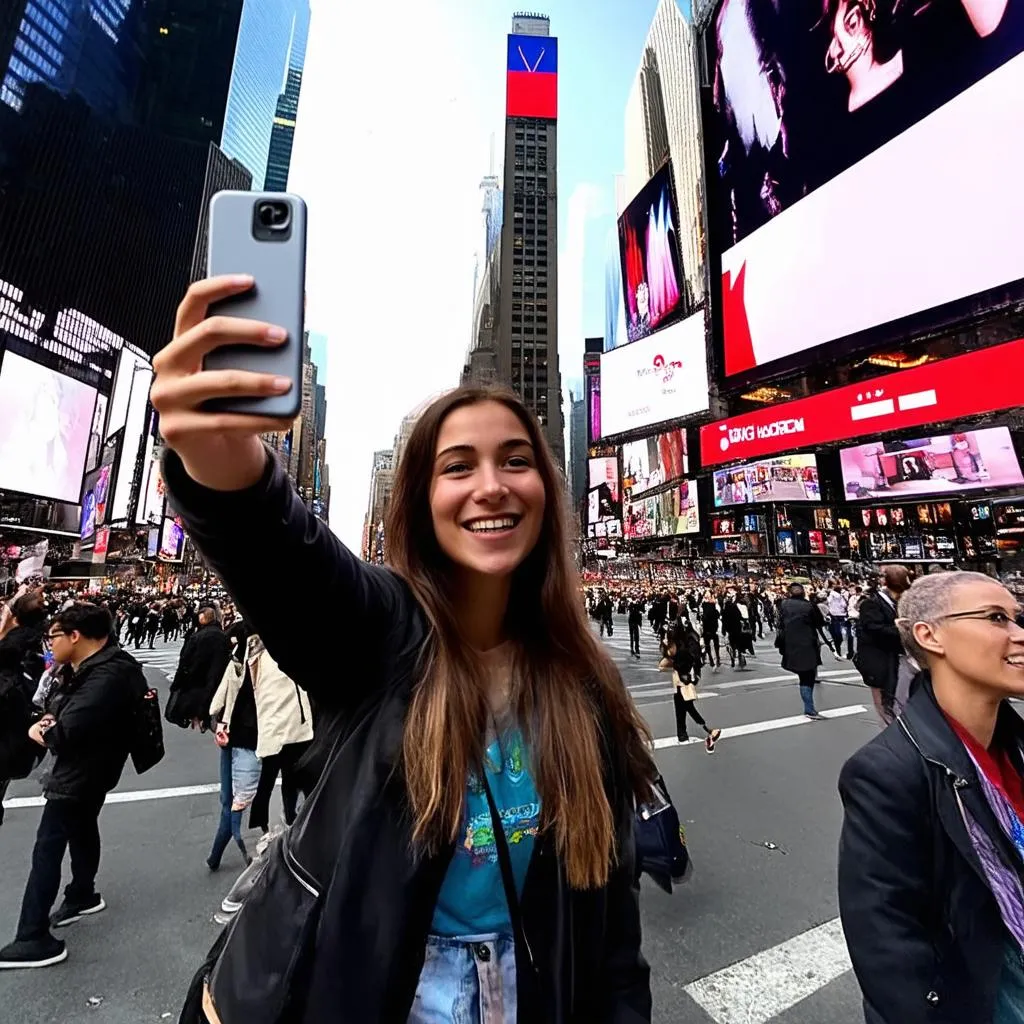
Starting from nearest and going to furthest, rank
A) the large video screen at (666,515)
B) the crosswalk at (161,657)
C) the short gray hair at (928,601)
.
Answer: the short gray hair at (928,601)
the crosswalk at (161,657)
the large video screen at (666,515)

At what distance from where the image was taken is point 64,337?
2756 inches

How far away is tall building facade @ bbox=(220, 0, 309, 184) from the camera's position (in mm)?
95062

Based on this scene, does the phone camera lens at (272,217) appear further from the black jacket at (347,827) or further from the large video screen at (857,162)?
the large video screen at (857,162)

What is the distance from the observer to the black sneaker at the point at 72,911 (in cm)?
336

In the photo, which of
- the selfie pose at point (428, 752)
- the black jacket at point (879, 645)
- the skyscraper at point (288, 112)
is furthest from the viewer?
the skyscraper at point (288, 112)

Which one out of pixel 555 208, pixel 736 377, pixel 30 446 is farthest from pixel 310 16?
pixel 736 377

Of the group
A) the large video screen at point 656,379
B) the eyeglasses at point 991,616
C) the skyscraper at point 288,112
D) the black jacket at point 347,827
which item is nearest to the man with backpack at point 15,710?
the black jacket at point 347,827

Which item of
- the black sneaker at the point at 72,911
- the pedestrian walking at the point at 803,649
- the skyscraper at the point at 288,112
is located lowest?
the black sneaker at the point at 72,911

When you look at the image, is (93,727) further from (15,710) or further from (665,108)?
(665,108)

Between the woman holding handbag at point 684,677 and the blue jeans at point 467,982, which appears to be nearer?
the blue jeans at point 467,982

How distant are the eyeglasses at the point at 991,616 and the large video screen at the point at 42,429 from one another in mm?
41774

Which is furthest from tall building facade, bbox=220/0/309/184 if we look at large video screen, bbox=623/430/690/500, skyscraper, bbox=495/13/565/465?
large video screen, bbox=623/430/690/500

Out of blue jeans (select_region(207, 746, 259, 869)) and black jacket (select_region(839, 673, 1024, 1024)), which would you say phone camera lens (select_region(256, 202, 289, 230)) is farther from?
blue jeans (select_region(207, 746, 259, 869))

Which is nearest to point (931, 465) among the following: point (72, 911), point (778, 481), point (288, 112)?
point (778, 481)
